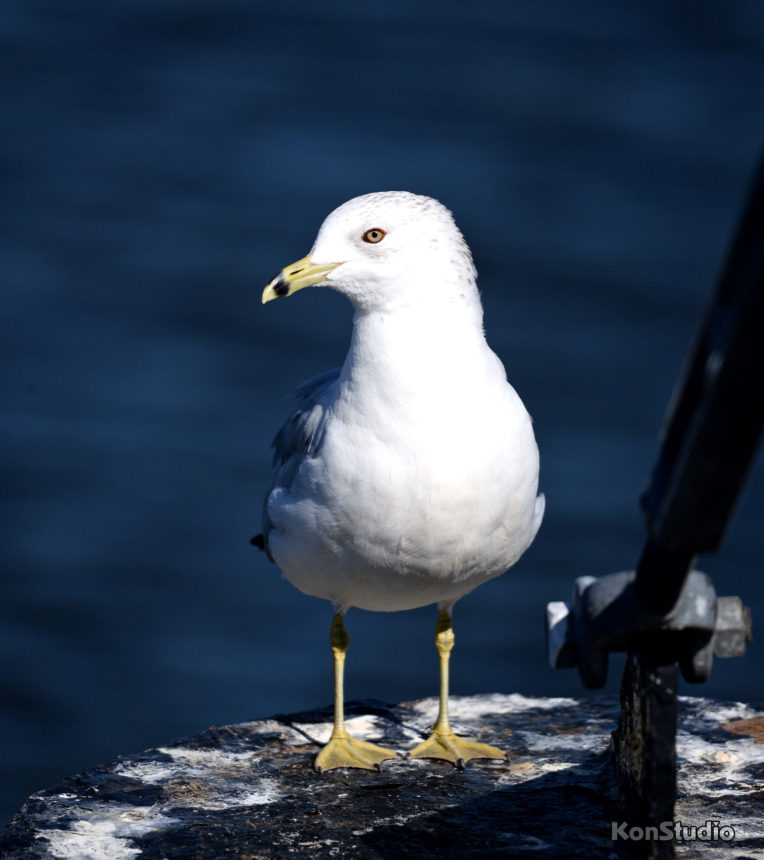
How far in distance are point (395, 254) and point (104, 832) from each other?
1.84 m

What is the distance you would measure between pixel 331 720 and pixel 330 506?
1051 millimetres

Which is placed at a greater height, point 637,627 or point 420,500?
point 420,500

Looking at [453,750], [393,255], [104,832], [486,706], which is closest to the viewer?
[104,832]

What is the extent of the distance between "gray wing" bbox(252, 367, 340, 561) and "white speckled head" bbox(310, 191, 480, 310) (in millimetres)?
429

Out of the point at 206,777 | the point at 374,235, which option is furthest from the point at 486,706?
the point at 374,235

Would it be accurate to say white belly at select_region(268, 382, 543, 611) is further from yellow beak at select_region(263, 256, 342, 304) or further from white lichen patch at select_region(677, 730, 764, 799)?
white lichen patch at select_region(677, 730, 764, 799)

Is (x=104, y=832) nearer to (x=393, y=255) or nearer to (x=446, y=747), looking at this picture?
(x=446, y=747)

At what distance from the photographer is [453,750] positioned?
437 cm

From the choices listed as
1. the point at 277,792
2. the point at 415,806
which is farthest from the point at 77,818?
the point at 415,806

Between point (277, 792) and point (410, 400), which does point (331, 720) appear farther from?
point (410, 400)

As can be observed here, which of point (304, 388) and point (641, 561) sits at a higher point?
point (304, 388)

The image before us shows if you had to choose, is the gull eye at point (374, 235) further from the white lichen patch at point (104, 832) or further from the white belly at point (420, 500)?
the white lichen patch at point (104, 832)

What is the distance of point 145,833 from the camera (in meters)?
3.72

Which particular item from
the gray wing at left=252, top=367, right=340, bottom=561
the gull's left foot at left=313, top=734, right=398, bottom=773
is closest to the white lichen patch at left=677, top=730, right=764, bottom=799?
the gull's left foot at left=313, top=734, right=398, bottom=773
